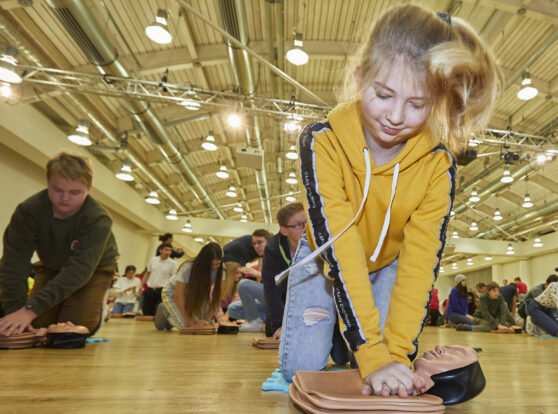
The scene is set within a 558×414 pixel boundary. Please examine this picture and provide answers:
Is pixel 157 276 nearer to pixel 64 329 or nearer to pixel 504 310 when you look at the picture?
pixel 64 329

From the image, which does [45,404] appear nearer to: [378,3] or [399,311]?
[399,311]

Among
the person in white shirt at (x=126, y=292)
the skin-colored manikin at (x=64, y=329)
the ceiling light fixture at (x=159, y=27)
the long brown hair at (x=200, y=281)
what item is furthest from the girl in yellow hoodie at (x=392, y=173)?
the person in white shirt at (x=126, y=292)

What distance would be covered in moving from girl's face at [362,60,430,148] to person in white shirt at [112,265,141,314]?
7.35 meters

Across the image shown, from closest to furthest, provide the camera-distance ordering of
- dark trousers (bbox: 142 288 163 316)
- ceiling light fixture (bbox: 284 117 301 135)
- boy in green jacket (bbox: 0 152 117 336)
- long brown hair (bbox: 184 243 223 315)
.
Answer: boy in green jacket (bbox: 0 152 117 336), long brown hair (bbox: 184 243 223 315), dark trousers (bbox: 142 288 163 316), ceiling light fixture (bbox: 284 117 301 135)

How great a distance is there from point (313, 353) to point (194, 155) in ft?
29.6

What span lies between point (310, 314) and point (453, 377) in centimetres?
50

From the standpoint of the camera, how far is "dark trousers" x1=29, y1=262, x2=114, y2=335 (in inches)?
79.3

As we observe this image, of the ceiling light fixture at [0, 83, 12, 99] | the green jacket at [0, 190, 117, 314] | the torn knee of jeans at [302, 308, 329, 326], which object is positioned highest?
the ceiling light fixture at [0, 83, 12, 99]

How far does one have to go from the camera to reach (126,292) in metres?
7.45

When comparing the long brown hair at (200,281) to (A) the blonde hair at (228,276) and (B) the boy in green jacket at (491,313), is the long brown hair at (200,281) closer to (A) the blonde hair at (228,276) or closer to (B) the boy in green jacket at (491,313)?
(A) the blonde hair at (228,276)

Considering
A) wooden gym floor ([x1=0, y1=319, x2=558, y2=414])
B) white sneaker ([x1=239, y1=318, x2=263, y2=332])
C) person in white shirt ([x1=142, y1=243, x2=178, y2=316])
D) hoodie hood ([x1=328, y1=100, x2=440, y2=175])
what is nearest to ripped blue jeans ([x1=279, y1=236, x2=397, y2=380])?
wooden gym floor ([x1=0, y1=319, x2=558, y2=414])

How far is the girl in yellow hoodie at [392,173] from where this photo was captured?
2.89ft

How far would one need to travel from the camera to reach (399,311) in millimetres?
949

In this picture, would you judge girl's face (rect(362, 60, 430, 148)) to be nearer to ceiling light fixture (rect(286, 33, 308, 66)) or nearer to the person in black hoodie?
the person in black hoodie
